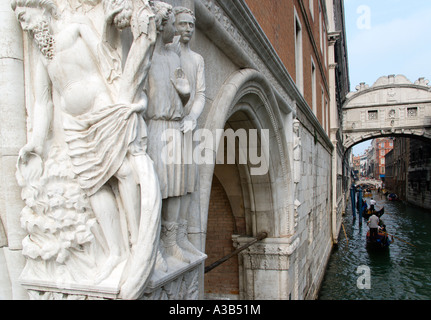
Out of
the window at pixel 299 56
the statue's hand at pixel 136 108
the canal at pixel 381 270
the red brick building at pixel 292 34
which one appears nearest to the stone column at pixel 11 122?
the statue's hand at pixel 136 108

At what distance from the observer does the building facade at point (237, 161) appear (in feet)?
5.96

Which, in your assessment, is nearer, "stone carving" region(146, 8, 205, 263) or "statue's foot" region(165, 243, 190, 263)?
"stone carving" region(146, 8, 205, 263)

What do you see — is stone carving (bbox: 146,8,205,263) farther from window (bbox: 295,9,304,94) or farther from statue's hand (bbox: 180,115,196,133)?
window (bbox: 295,9,304,94)

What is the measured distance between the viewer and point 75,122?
5.47ft

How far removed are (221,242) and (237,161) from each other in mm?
1852

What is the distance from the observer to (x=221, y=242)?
6.78m

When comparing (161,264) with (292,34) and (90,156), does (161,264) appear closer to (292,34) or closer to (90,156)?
(90,156)

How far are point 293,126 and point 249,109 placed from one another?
2238 mm

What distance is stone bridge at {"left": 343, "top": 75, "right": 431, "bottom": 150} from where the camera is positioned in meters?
24.8

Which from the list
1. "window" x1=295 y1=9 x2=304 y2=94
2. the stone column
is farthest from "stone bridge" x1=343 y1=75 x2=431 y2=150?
the stone column

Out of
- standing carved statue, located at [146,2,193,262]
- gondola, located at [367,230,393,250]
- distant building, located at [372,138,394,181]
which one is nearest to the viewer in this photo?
standing carved statue, located at [146,2,193,262]

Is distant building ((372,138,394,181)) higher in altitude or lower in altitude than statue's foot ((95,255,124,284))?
higher

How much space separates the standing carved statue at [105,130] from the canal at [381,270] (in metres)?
9.81

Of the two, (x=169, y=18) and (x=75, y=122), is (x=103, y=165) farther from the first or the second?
(x=169, y=18)
